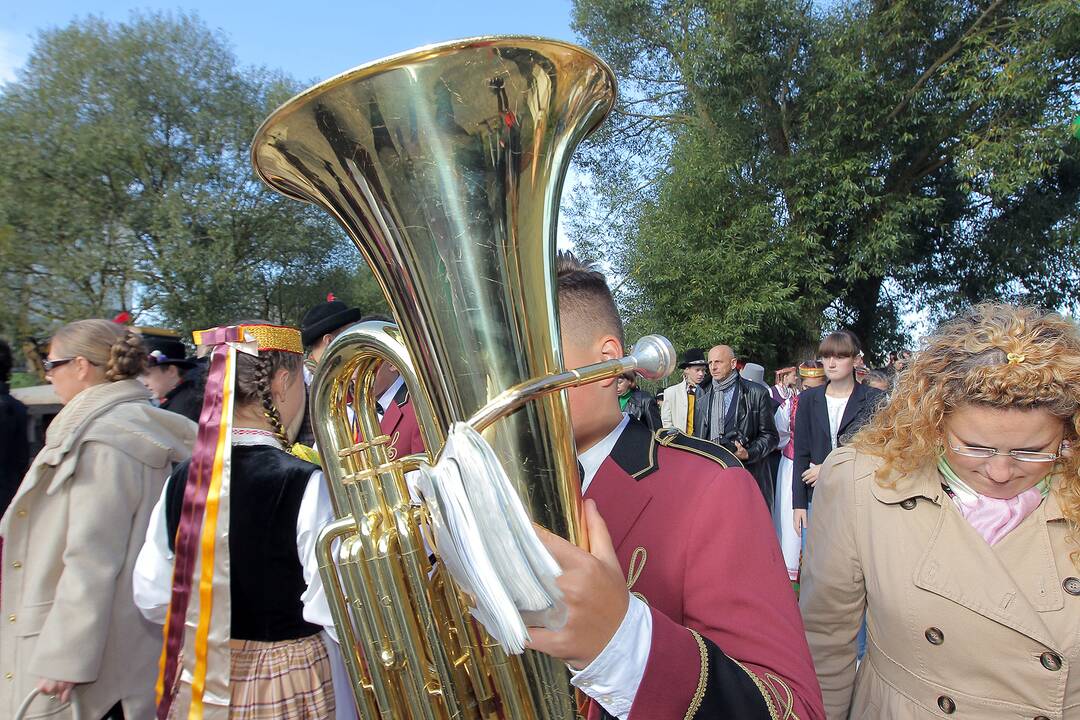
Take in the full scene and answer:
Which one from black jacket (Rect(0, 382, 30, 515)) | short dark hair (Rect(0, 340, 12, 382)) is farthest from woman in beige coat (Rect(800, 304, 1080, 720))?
short dark hair (Rect(0, 340, 12, 382))

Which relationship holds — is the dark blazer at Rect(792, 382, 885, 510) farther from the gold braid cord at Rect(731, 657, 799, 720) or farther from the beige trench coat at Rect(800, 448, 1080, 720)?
the gold braid cord at Rect(731, 657, 799, 720)

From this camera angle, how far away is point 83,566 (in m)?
2.29

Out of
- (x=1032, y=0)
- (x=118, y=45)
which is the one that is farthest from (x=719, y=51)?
(x=118, y=45)

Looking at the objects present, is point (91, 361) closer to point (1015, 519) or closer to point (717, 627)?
point (717, 627)

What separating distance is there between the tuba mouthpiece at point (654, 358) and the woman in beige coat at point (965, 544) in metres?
1.20

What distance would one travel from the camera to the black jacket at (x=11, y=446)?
12.5 ft

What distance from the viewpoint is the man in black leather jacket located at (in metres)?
6.36

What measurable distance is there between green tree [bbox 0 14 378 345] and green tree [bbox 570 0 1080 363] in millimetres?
10599

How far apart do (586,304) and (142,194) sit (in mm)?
20560

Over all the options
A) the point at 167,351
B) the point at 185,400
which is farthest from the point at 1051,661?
the point at 167,351

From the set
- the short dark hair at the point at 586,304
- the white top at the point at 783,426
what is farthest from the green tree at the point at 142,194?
the short dark hair at the point at 586,304

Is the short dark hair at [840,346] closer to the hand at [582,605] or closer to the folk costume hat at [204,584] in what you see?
the folk costume hat at [204,584]

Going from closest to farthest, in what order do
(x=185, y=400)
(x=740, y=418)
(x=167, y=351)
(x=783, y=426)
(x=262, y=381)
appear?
(x=262, y=381) < (x=185, y=400) < (x=167, y=351) < (x=740, y=418) < (x=783, y=426)

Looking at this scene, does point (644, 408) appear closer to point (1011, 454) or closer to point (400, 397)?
point (400, 397)
